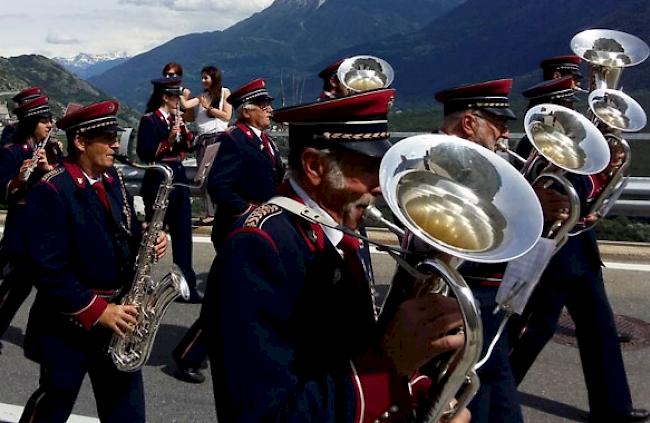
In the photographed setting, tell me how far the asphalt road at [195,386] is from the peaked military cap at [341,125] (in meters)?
2.90

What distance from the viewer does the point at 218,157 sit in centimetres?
538

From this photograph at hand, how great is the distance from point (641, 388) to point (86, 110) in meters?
3.49

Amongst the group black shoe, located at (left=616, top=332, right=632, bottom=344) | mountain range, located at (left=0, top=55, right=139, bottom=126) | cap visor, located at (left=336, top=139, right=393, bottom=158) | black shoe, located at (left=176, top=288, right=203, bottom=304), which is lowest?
mountain range, located at (left=0, top=55, right=139, bottom=126)

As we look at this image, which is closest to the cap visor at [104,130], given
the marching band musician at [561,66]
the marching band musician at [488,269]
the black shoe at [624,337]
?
the marching band musician at [488,269]

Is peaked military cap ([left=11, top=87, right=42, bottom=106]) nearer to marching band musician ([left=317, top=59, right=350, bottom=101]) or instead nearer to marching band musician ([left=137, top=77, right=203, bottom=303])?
marching band musician ([left=137, top=77, right=203, bottom=303])

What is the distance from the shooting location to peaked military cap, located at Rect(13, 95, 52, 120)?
6082 mm

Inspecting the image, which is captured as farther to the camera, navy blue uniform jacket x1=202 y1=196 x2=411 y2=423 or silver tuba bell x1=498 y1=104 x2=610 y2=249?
silver tuba bell x1=498 y1=104 x2=610 y2=249

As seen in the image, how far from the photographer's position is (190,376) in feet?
16.3

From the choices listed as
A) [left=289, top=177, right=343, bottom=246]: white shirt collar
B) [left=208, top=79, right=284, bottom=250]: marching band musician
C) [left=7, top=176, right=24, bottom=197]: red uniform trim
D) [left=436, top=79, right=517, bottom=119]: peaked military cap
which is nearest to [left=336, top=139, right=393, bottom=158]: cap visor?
[left=289, top=177, right=343, bottom=246]: white shirt collar

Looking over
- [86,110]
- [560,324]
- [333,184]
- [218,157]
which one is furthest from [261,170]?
[333,184]

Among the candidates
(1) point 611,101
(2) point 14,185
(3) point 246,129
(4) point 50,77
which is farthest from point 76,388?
(4) point 50,77

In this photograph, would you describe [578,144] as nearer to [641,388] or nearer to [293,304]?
[641,388]

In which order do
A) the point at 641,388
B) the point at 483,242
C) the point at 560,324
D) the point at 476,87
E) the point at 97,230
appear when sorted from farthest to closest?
the point at 560,324, the point at 641,388, the point at 476,87, the point at 97,230, the point at 483,242

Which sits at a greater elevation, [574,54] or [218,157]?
[574,54]
